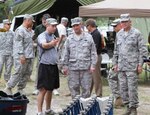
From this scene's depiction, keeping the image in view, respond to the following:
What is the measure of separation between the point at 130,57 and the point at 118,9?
3587 millimetres

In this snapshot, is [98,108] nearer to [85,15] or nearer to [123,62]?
[123,62]

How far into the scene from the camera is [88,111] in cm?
553

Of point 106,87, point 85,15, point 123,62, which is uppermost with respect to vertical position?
point 85,15

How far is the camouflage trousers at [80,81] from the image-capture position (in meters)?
7.92

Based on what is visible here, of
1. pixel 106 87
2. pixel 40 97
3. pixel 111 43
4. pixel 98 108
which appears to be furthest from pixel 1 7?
pixel 98 108

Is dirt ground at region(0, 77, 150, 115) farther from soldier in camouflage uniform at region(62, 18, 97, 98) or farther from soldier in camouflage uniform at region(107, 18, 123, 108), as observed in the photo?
soldier in camouflage uniform at region(62, 18, 97, 98)

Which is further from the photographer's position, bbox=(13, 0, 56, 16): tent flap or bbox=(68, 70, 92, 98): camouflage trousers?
bbox=(13, 0, 56, 16): tent flap

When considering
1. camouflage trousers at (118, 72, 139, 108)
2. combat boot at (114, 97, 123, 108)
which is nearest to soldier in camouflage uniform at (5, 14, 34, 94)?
combat boot at (114, 97, 123, 108)

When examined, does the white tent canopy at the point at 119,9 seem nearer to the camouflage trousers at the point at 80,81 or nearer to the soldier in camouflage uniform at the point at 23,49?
the soldier in camouflage uniform at the point at 23,49

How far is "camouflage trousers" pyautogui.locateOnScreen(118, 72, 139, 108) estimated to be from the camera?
7953 millimetres

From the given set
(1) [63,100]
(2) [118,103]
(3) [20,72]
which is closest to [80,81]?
(2) [118,103]

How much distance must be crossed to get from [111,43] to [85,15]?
2.87 meters

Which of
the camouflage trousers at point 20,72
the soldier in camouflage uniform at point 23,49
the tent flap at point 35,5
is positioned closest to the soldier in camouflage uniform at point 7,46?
the camouflage trousers at point 20,72

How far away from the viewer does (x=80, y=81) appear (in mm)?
8008
